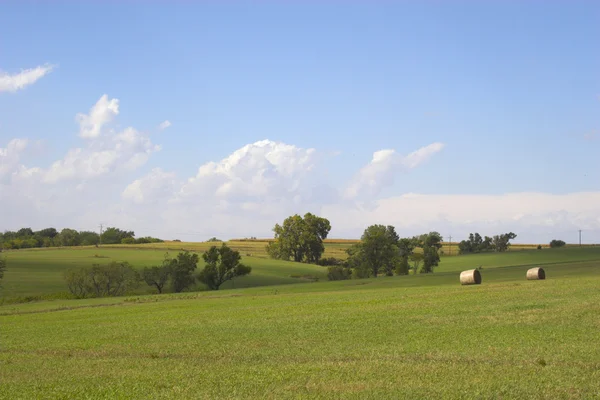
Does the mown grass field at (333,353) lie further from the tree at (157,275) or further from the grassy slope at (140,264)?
the grassy slope at (140,264)

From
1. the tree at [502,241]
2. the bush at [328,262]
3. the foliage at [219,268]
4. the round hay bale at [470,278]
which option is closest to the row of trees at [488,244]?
the tree at [502,241]

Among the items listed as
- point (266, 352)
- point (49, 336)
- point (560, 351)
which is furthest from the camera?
point (49, 336)

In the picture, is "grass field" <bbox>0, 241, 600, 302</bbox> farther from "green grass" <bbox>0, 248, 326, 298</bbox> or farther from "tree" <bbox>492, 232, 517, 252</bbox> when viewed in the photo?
"tree" <bbox>492, 232, 517, 252</bbox>

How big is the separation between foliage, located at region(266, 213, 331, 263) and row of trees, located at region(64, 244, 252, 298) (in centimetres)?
5443

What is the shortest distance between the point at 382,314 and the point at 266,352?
454 inches

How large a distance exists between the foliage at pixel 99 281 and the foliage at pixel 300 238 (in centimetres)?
7150

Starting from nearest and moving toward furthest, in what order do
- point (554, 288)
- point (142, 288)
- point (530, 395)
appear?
point (530, 395)
point (554, 288)
point (142, 288)

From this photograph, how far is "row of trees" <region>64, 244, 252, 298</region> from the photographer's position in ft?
275

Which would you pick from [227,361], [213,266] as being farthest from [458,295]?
[213,266]

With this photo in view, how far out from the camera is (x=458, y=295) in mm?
39875

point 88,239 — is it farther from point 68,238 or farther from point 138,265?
point 138,265

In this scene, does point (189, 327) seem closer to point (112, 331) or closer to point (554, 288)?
point (112, 331)

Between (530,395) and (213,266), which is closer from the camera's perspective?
(530,395)

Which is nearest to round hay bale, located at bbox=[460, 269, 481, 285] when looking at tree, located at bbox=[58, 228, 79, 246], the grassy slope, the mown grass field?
the mown grass field
